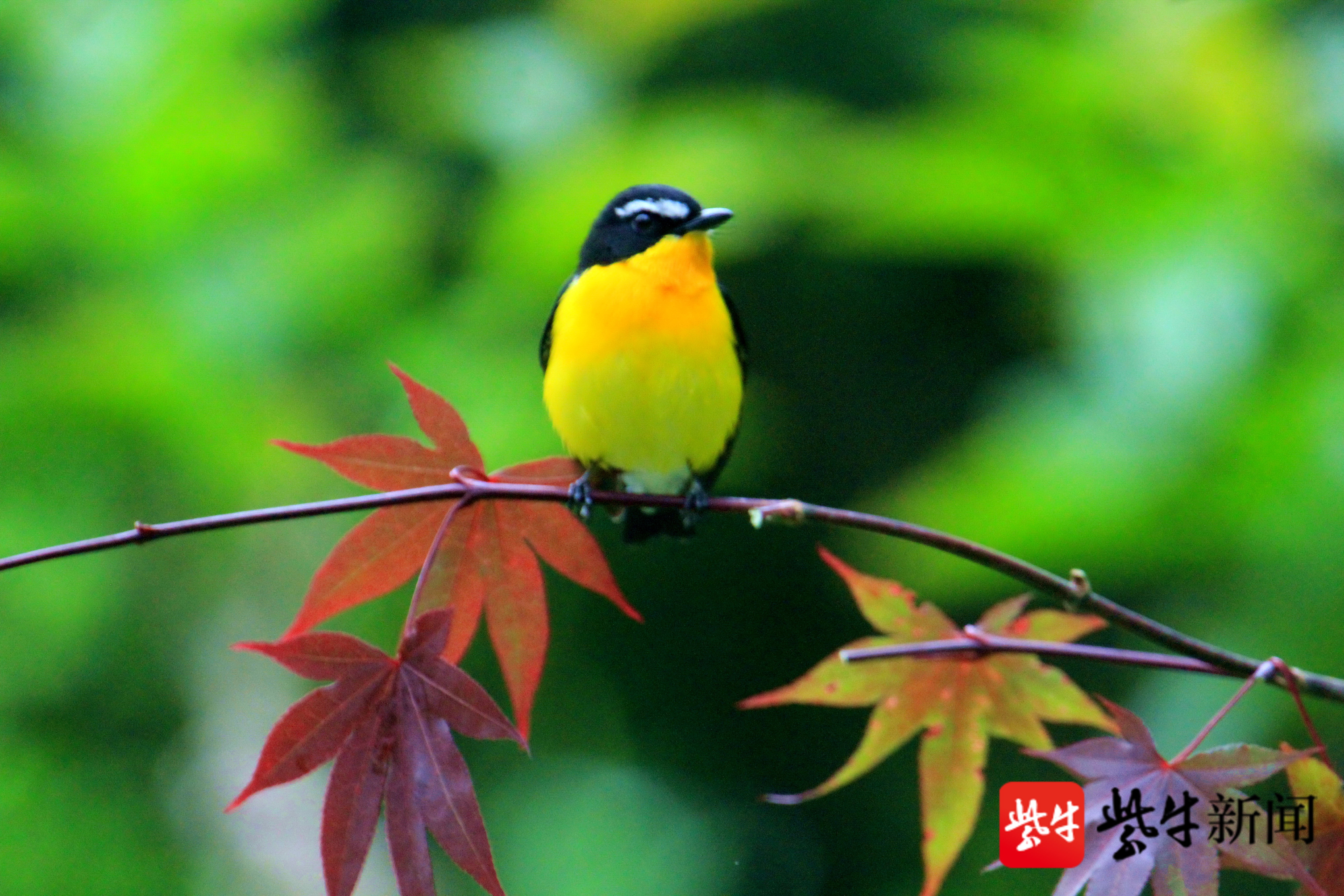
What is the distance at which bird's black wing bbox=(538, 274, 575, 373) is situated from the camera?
2904 millimetres

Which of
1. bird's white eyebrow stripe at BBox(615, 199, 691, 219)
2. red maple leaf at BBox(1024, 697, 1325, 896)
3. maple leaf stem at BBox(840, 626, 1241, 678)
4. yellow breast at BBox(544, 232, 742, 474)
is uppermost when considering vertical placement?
bird's white eyebrow stripe at BBox(615, 199, 691, 219)

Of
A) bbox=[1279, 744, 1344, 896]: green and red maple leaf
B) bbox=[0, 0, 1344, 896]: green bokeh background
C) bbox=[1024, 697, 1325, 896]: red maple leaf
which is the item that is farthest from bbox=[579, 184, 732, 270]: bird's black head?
bbox=[1279, 744, 1344, 896]: green and red maple leaf

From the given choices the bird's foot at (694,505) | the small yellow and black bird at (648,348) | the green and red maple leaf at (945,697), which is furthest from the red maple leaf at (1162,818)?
the small yellow and black bird at (648,348)

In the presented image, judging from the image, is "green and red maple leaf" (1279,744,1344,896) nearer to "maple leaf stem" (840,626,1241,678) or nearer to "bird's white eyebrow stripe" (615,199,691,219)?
"maple leaf stem" (840,626,1241,678)

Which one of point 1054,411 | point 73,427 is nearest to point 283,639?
point 1054,411

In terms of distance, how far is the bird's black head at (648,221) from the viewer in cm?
276

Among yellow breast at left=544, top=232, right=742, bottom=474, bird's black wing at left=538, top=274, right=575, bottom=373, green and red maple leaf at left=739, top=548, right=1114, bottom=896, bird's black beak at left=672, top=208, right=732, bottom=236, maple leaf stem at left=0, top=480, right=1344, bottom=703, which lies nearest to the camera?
maple leaf stem at left=0, top=480, right=1344, bottom=703

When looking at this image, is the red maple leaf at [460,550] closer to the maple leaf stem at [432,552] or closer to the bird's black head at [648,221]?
the maple leaf stem at [432,552]

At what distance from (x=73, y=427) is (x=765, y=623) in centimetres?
260

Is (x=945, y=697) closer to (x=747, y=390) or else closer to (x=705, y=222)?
(x=705, y=222)

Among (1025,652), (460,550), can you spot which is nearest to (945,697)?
(1025,652)

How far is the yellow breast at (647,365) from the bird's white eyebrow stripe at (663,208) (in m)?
0.05

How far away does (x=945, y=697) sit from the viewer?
1.73 m

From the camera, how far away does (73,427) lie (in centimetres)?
359
